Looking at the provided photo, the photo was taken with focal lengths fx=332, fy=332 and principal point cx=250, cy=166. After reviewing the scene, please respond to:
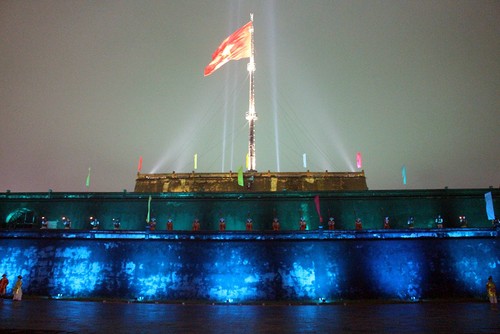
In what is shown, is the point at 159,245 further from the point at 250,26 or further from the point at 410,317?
the point at 250,26

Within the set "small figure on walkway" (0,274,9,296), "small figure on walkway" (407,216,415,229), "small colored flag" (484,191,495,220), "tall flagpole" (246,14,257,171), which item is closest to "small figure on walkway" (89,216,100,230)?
"small figure on walkway" (0,274,9,296)

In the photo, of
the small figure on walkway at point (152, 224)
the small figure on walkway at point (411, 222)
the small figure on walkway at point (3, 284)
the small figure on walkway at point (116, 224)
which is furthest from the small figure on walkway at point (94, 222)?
the small figure on walkway at point (411, 222)

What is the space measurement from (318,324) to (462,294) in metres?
11.5

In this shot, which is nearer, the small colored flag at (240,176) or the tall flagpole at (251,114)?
the small colored flag at (240,176)

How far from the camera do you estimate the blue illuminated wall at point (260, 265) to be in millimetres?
17156

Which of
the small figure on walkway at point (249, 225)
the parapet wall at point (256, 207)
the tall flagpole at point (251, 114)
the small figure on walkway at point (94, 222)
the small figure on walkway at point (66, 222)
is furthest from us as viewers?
the tall flagpole at point (251, 114)

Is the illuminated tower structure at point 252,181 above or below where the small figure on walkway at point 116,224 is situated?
above

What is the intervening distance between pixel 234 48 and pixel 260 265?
21880mm

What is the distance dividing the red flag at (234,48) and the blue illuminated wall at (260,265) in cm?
1858

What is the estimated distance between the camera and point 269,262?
696 inches

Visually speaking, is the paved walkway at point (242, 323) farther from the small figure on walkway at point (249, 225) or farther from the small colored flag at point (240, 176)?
the small colored flag at point (240, 176)

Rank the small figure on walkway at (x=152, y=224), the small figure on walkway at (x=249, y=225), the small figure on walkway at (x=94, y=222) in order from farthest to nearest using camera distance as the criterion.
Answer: the small figure on walkway at (x=94, y=222) < the small figure on walkway at (x=152, y=224) < the small figure on walkway at (x=249, y=225)

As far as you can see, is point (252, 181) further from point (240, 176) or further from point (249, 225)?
point (249, 225)

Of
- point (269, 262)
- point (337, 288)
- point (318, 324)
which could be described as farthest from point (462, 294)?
point (318, 324)
